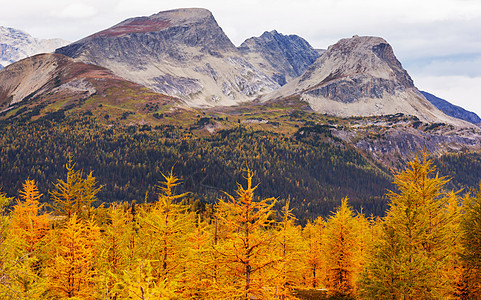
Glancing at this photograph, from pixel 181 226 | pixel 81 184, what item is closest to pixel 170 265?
pixel 181 226

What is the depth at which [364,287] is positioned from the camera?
2591 cm

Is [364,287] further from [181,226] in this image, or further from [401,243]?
[181,226]

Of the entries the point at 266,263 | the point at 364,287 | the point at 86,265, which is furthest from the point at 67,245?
the point at 364,287

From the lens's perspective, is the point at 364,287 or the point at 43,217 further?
the point at 43,217

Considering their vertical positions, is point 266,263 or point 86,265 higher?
point 266,263

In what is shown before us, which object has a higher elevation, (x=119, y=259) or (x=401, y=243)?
(x=401, y=243)

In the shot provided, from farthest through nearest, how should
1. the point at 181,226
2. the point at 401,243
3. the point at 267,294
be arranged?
the point at 181,226 < the point at 401,243 < the point at 267,294

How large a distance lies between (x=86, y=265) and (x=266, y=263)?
18.5 meters

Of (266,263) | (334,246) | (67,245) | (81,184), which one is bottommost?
(334,246)

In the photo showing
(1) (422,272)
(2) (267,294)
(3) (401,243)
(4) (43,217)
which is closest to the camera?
(2) (267,294)

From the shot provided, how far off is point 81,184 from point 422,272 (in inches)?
1440

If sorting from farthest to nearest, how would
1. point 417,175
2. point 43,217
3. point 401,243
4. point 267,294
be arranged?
point 43,217 < point 417,175 < point 401,243 < point 267,294

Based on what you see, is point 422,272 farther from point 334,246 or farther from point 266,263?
point 334,246

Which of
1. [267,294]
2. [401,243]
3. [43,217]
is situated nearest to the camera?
[267,294]
